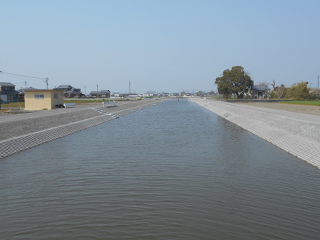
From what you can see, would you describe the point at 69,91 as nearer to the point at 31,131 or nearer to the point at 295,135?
the point at 31,131

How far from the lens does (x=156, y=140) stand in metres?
20.3

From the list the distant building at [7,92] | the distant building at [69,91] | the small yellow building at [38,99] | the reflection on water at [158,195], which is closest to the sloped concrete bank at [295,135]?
the reflection on water at [158,195]

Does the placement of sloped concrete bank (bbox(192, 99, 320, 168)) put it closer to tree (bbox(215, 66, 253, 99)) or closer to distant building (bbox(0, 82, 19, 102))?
distant building (bbox(0, 82, 19, 102))

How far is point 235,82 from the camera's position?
349 feet

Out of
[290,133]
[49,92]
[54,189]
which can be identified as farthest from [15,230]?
[49,92]

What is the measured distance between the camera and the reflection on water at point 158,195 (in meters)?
6.75

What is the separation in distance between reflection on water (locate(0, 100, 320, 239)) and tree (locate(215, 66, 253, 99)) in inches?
3681

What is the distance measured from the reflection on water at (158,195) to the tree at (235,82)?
307 ft

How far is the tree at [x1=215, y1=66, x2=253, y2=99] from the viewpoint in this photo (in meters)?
106

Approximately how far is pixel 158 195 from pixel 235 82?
334ft

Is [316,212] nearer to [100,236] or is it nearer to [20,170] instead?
[100,236]

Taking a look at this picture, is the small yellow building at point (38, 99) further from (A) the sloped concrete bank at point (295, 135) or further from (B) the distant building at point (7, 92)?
(B) the distant building at point (7, 92)

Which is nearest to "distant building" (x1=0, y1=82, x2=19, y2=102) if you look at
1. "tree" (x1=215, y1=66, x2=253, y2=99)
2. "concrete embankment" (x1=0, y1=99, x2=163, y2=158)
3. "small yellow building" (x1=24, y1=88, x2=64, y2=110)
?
"small yellow building" (x1=24, y1=88, x2=64, y2=110)

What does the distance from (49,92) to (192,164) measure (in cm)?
3792
